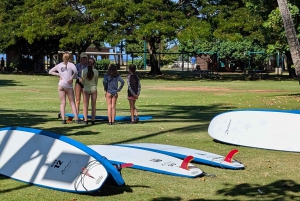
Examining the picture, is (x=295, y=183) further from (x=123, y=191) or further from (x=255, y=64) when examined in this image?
(x=255, y=64)

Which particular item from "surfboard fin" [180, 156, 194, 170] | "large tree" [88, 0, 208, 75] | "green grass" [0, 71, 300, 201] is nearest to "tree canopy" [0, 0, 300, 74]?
"large tree" [88, 0, 208, 75]

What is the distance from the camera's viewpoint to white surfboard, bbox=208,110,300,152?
1041cm

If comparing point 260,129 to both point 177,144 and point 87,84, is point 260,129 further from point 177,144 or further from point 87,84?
point 87,84

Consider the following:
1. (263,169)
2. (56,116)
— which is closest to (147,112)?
(56,116)

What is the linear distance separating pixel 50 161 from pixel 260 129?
4671 millimetres

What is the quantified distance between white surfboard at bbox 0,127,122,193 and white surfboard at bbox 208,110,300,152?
4.30 metres

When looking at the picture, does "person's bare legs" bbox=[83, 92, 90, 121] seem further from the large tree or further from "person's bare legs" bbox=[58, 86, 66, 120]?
the large tree

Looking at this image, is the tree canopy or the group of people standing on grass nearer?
the group of people standing on grass

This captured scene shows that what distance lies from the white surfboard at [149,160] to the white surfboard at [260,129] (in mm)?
2414

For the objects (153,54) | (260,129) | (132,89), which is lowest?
(260,129)

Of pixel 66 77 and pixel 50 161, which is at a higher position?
pixel 66 77

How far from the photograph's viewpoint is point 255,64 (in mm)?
57281

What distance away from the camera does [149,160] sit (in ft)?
28.4

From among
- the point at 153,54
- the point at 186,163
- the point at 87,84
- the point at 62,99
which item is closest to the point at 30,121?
the point at 62,99
